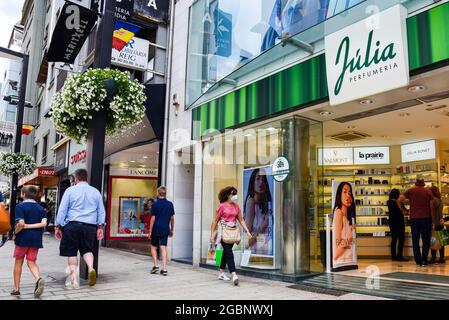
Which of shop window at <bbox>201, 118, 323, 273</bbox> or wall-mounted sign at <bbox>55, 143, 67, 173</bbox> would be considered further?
wall-mounted sign at <bbox>55, 143, 67, 173</bbox>

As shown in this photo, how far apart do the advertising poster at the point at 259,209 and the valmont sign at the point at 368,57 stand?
2.36 m

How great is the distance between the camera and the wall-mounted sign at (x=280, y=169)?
746 centimetres

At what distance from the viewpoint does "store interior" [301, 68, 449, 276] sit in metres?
7.09

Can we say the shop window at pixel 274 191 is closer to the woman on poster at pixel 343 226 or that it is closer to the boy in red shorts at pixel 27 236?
the woman on poster at pixel 343 226

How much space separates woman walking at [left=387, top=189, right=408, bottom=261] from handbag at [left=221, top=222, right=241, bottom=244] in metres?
5.04

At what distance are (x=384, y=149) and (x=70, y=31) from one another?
8.12 m

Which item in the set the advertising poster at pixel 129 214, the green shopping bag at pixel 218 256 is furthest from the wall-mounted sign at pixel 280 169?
the advertising poster at pixel 129 214

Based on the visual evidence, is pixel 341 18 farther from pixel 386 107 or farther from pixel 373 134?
pixel 373 134

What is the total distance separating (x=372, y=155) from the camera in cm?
1127

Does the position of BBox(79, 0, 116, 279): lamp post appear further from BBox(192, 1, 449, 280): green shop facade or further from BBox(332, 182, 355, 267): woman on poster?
BBox(332, 182, 355, 267): woman on poster

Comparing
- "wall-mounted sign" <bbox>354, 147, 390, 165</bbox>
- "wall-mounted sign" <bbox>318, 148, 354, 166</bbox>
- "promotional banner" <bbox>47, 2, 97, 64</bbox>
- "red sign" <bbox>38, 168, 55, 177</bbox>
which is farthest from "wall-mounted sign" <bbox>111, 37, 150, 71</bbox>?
"red sign" <bbox>38, 168, 55, 177</bbox>

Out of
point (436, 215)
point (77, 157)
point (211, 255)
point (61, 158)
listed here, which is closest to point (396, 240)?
point (436, 215)

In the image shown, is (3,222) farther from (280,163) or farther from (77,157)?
(77,157)
